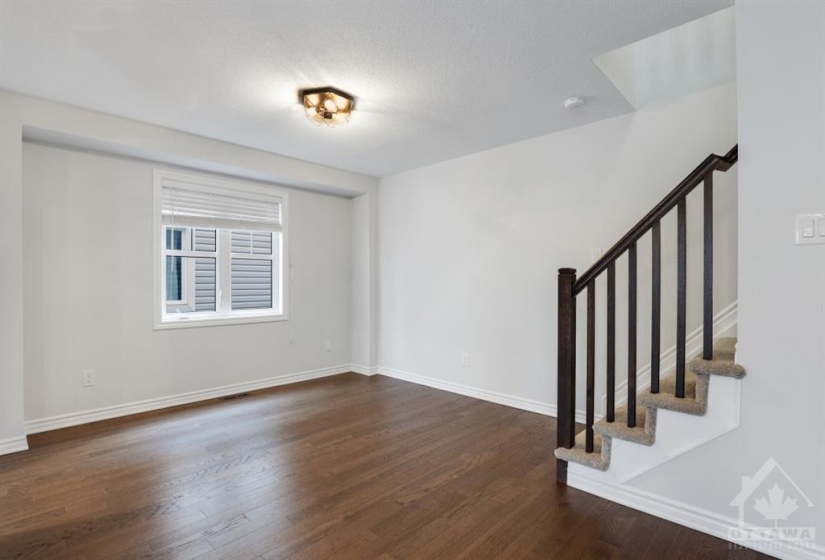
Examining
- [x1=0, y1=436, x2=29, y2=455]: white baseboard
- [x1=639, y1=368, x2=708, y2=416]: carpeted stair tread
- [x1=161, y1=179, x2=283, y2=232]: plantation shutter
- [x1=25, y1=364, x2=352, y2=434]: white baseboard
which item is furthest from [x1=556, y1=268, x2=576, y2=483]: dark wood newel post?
[x1=0, y1=436, x2=29, y2=455]: white baseboard

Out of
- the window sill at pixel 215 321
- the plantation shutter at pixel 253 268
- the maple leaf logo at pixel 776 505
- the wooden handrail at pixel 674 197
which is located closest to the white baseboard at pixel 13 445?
the window sill at pixel 215 321

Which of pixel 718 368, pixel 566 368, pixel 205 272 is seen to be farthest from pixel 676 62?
pixel 205 272

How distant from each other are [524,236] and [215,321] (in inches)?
121

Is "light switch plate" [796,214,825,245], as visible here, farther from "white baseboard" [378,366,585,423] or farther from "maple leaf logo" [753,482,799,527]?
"white baseboard" [378,366,585,423]

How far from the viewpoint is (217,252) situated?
13.4ft

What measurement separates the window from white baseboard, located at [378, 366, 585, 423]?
1530mm

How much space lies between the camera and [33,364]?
3049 mm

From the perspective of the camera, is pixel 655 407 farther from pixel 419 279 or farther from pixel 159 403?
pixel 159 403

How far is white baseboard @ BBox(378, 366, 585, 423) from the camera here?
3443 millimetres

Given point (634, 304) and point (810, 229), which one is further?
point (634, 304)

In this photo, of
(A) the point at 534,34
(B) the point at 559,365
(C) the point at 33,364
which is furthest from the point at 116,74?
(B) the point at 559,365

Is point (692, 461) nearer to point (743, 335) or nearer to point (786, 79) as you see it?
point (743, 335)

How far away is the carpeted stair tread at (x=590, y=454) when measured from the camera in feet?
6.97

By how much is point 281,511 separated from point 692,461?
6.52 ft
